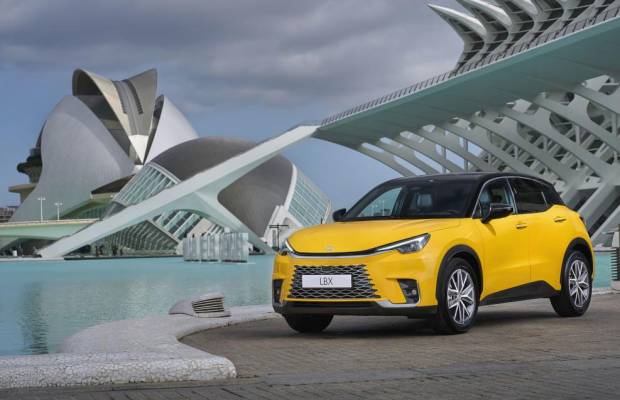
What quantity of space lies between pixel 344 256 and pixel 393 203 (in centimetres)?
164

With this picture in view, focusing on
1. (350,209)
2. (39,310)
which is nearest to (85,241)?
(39,310)

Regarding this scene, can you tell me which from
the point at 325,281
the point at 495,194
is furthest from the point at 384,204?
the point at 325,281

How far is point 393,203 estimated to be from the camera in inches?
388

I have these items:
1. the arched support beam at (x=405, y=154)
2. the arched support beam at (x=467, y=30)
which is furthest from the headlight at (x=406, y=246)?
the arched support beam at (x=467, y=30)

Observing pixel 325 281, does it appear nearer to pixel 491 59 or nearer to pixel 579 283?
pixel 579 283

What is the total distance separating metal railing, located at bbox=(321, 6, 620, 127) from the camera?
41000mm

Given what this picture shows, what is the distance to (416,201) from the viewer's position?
9.69 m

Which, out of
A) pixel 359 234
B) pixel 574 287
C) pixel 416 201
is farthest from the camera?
pixel 574 287

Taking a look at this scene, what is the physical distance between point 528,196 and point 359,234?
2.64 m

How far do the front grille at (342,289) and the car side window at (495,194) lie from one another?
1772 millimetres

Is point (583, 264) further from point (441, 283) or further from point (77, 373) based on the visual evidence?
point (77, 373)

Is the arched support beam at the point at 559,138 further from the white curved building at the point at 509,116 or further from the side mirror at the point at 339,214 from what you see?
the side mirror at the point at 339,214

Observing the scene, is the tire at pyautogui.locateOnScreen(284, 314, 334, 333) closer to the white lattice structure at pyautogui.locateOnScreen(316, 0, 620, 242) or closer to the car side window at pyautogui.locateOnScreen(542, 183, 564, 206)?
the car side window at pyautogui.locateOnScreen(542, 183, 564, 206)

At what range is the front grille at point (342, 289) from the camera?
830 cm
